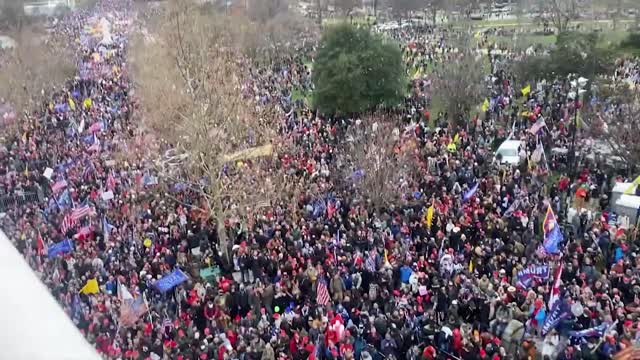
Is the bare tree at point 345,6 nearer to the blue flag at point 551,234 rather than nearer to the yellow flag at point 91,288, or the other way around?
the blue flag at point 551,234

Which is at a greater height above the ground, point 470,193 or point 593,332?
point 470,193

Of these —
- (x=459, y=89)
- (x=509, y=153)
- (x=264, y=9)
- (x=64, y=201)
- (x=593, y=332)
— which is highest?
(x=264, y=9)

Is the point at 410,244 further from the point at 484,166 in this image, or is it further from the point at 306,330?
→ the point at 484,166

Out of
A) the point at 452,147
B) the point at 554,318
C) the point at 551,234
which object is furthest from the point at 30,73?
the point at 554,318

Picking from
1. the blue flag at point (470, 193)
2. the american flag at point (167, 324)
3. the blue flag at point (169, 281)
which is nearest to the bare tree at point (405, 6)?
the blue flag at point (470, 193)

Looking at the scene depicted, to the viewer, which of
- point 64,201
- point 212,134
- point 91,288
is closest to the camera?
point 91,288

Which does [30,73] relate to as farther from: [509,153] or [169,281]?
[509,153]

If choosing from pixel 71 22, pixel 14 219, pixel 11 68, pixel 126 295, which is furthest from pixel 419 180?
pixel 71 22
